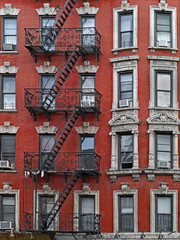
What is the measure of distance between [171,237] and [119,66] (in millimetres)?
9252

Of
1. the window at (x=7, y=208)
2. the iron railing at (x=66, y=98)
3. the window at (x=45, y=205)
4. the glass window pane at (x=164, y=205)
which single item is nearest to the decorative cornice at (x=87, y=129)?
the iron railing at (x=66, y=98)

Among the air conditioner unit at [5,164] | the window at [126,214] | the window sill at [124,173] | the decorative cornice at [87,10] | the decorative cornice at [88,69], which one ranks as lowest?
the window at [126,214]

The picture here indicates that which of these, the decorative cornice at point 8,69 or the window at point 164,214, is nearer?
the window at point 164,214

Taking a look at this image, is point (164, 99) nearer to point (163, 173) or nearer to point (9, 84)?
point (163, 173)

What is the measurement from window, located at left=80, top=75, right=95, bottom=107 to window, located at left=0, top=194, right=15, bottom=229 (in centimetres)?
628

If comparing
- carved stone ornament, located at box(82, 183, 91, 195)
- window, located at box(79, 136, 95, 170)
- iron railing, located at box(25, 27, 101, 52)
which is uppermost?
iron railing, located at box(25, 27, 101, 52)

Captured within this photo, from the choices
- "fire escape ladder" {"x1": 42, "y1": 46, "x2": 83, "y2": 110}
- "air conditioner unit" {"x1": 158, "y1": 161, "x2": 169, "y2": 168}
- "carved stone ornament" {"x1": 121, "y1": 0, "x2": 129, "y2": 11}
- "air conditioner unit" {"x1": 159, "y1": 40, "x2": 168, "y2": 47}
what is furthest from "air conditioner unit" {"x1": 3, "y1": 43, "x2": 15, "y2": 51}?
"air conditioner unit" {"x1": 158, "y1": 161, "x2": 169, "y2": 168}

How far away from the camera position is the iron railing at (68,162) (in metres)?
39.9

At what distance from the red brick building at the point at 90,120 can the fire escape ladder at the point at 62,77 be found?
94 millimetres

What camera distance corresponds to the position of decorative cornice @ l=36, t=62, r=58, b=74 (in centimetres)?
4116

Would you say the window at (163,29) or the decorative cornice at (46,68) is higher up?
the window at (163,29)

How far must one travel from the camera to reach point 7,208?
40.5m

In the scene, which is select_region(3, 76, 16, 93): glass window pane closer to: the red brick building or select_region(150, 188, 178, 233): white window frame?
the red brick building

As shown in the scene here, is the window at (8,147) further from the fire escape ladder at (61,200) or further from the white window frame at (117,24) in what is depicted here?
the white window frame at (117,24)
